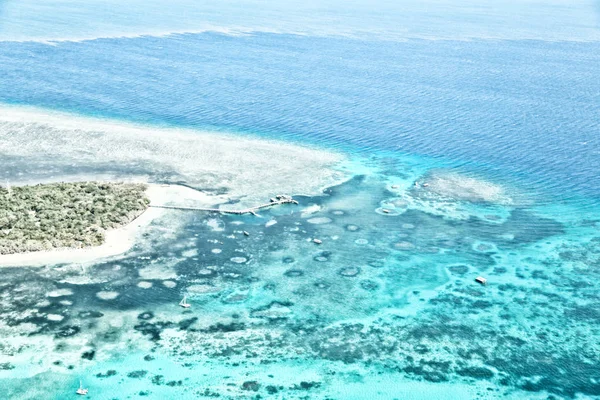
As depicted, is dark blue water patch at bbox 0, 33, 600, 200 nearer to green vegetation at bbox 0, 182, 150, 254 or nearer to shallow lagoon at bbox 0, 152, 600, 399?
shallow lagoon at bbox 0, 152, 600, 399

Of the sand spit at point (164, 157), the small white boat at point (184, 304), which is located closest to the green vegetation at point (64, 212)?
the sand spit at point (164, 157)

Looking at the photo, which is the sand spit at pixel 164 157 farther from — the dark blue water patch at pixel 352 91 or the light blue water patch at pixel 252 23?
the light blue water patch at pixel 252 23

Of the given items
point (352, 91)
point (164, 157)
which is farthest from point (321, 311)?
point (352, 91)

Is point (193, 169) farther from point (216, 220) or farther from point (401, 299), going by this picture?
point (401, 299)

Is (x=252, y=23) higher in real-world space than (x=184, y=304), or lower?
higher

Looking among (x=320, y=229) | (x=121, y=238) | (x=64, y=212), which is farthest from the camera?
(x=320, y=229)

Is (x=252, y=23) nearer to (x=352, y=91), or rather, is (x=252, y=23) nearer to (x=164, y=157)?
(x=352, y=91)
